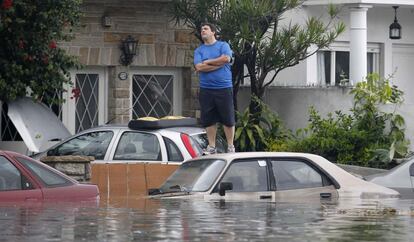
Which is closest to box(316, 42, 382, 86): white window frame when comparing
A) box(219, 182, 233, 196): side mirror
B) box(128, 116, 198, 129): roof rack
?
box(128, 116, 198, 129): roof rack

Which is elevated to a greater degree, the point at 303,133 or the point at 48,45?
the point at 48,45

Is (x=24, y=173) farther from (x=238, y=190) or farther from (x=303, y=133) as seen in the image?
(x=303, y=133)

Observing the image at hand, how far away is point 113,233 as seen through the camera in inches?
372

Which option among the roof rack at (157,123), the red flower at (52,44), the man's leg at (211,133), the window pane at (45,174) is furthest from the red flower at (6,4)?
the window pane at (45,174)

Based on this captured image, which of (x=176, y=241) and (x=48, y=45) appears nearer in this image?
(x=176, y=241)

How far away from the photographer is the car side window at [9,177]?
43.5 feet

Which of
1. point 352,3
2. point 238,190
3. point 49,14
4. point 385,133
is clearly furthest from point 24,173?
point 352,3

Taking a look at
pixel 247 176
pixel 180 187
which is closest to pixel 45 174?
pixel 180 187

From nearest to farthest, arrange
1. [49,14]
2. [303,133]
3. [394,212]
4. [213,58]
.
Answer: [394,212], [213,58], [49,14], [303,133]

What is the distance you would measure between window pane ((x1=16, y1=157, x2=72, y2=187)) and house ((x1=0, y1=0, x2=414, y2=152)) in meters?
7.56

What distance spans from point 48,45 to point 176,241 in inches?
427

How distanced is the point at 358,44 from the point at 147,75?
3987 mm

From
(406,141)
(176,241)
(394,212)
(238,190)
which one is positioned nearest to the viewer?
(176,241)

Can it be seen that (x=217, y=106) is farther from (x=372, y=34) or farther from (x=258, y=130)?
(x=372, y=34)
